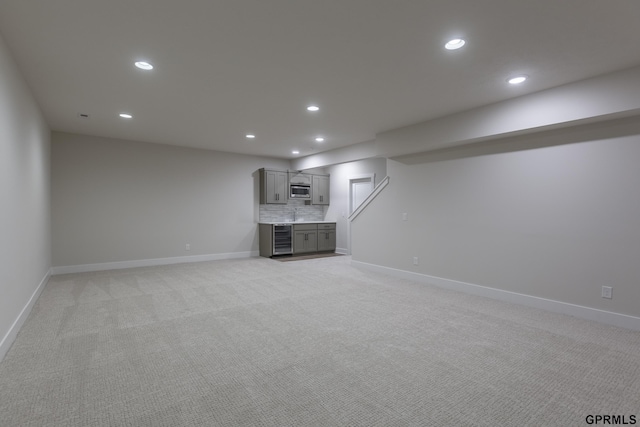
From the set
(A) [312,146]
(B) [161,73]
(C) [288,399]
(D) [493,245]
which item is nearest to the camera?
(C) [288,399]

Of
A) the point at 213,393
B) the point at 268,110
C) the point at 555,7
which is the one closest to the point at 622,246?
the point at 555,7

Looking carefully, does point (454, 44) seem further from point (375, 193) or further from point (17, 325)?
point (17, 325)

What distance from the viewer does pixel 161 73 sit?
3289mm

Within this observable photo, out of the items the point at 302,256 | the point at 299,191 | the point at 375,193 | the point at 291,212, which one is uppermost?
the point at 299,191

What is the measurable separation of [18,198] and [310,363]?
337 centimetres

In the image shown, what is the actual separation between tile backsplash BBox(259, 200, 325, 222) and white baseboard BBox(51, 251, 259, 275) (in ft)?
3.49

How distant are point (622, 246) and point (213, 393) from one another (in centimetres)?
419

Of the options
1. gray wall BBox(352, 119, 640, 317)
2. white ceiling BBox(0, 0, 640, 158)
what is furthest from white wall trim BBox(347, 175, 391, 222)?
white ceiling BBox(0, 0, 640, 158)

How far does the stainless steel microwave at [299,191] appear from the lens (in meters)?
8.57

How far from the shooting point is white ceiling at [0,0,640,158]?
2242mm

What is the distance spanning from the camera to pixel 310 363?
249cm

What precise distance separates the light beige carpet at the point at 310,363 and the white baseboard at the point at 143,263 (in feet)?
5.93

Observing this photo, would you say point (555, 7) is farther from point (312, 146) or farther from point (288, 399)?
point (312, 146)

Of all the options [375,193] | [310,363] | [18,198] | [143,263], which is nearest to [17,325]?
[18,198]
